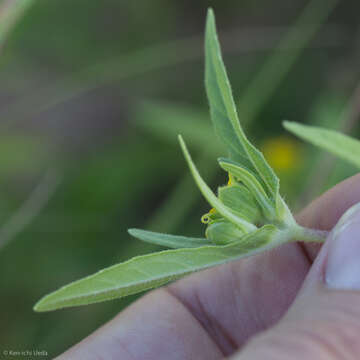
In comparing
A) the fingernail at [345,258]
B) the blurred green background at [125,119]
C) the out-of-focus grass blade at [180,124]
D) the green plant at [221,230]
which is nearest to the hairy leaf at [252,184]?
the green plant at [221,230]

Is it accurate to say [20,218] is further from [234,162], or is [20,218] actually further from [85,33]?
[234,162]

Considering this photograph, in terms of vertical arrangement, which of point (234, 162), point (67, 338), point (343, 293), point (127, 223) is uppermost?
point (234, 162)

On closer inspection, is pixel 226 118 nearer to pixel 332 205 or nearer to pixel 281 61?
pixel 332 205

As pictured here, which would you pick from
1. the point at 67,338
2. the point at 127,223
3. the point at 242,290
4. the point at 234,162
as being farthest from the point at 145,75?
the point at 234,162

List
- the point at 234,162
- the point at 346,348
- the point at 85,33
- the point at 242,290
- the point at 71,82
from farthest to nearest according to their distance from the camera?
1. the point at 85,33
2. the point at 71,82
3. the point at 242,290
4. the point at 234,162
5. the point at 346,348

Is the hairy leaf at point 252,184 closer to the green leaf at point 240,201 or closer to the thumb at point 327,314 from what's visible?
the green leaf at point 240,201

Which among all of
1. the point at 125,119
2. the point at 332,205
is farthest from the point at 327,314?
the point at 125,119
